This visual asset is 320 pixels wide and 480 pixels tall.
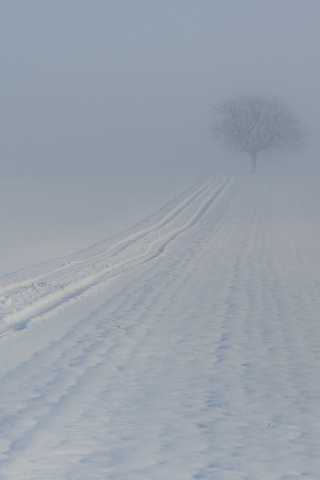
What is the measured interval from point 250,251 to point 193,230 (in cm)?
612

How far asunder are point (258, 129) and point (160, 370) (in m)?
77.1

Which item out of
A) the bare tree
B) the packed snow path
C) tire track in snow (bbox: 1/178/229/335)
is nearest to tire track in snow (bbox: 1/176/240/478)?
the packed snow path

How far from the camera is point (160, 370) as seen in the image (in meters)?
7.44

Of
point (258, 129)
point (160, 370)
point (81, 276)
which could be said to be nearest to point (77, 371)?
point (160, 370)

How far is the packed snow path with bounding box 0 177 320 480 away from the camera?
5.08 meters

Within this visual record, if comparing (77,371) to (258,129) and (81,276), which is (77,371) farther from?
(258,129)

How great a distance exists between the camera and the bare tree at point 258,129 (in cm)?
8212

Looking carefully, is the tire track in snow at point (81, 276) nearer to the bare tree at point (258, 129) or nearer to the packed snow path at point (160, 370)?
the packed snow path at point (160, 370)

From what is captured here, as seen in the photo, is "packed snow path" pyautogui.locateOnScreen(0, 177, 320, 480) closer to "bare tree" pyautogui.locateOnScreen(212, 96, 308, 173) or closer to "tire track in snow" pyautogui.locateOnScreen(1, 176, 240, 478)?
"tire track in snow" pyautogui.locateOnScreen(1, 176, 240, 478)

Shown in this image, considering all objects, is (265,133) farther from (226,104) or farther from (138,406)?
(138,406)

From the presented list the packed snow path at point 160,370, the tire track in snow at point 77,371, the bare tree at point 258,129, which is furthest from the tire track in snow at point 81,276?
the bare tree at point 258,129

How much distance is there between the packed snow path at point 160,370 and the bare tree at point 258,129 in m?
67.0

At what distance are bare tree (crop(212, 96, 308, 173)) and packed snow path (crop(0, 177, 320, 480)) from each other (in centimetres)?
6697

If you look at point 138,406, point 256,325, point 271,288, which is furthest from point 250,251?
point 138,406
